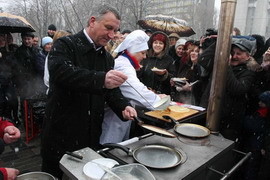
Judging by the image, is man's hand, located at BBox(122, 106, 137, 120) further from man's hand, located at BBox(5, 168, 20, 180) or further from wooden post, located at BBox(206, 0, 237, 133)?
man's hand, located at BBox(5, 168, 20, 180)

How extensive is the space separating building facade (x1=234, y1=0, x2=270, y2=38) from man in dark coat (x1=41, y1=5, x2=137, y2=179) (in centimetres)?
3510

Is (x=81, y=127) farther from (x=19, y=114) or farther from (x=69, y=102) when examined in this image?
(x=19, y=114)

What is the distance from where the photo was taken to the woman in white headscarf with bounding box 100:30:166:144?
8.09ft

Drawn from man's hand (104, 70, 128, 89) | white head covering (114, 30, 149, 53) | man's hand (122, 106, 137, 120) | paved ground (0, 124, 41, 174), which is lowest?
paved ground (0, 124, 41, 174)

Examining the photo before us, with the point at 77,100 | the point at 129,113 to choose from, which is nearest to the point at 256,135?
the point at 129,113

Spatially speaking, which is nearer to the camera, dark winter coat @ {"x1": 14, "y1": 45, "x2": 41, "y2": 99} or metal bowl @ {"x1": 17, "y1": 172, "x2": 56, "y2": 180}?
metal bowl @ {"x1": 17, "y1": 172, "x2": 56, "y2": 180}

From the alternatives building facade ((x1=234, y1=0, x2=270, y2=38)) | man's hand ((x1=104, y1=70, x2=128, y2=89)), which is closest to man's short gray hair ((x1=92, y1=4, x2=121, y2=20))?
man's hand ((x1=104, y1=70, x2=128, y2=89))

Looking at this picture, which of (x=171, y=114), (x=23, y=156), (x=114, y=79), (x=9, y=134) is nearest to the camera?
(x=114, y=79)

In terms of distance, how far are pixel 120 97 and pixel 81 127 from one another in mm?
481

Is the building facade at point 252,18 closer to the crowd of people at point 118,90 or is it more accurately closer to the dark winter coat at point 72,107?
the crowd of people at point 118,90

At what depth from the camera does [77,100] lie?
6.41 feet

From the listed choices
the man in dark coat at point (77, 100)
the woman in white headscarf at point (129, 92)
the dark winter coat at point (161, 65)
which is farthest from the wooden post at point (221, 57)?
the dark winter coat at point (161, 65)

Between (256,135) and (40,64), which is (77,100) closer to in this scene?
(256,135)

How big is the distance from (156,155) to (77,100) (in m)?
0.91
